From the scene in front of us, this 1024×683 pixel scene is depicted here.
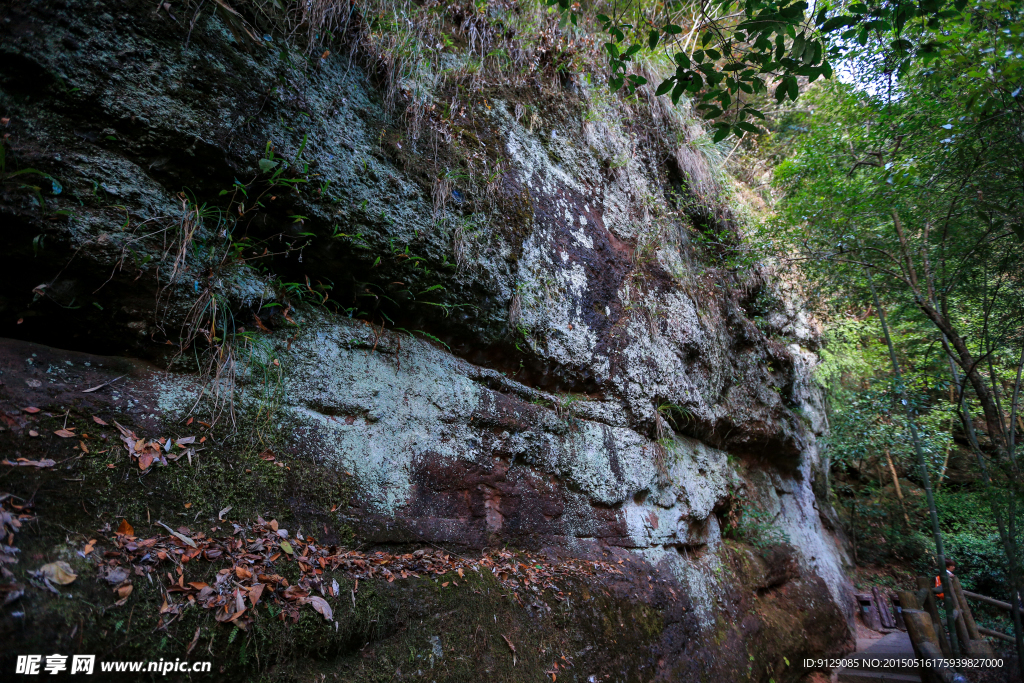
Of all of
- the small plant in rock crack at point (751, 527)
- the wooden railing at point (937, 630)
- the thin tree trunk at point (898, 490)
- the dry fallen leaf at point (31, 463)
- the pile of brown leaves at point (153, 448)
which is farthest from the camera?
the thin tree trunk at point (898, 490)

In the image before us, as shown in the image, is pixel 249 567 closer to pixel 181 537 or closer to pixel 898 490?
pixel 181 537

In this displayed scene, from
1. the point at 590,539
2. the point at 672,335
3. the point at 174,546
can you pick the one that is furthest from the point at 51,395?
the point at 672,335

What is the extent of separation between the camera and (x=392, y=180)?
11.4ft

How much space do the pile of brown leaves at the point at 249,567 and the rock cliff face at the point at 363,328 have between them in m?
0.10

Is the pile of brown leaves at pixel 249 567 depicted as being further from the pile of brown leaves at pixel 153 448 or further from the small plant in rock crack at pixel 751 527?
the small plant in rock crack at pixel 751 527

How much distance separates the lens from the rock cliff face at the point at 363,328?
90.2 inches

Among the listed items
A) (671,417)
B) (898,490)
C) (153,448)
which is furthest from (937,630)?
(153,448)

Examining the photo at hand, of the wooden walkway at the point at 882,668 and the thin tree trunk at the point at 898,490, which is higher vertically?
the thin tree trunk at the point at 898,490

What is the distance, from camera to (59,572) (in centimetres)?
175

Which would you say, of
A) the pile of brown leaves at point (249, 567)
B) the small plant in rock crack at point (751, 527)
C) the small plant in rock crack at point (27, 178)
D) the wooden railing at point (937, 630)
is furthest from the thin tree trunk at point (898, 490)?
the small plant in rock crack at point (27, 178)

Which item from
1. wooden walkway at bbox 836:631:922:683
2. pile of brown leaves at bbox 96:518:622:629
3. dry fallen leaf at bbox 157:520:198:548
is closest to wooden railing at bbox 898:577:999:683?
wooden walkway at bbox 836:631:922:683

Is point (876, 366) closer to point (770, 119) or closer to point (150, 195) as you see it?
point (770, 119)

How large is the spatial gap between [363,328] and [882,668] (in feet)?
25.4

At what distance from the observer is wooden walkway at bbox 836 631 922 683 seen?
17.7ft
